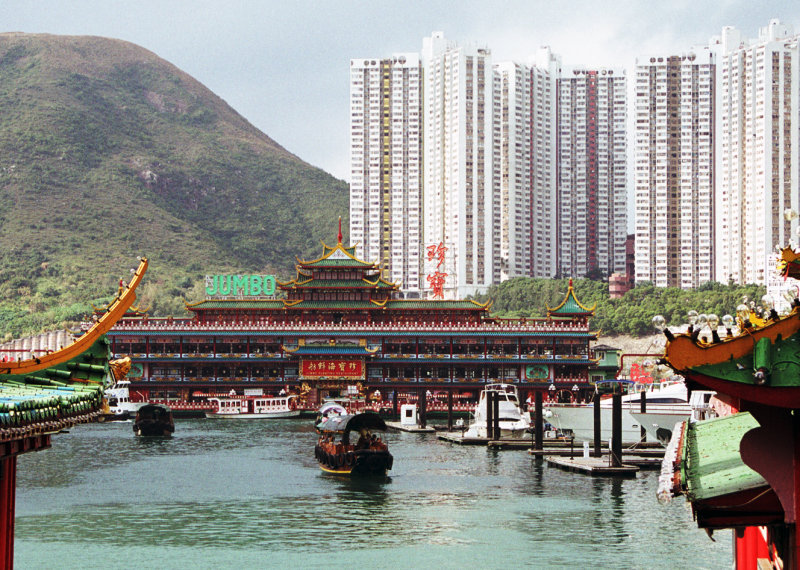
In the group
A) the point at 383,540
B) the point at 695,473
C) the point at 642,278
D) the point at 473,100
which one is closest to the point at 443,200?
the point at 473,100

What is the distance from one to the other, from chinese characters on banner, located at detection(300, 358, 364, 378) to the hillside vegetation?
46.2 metres

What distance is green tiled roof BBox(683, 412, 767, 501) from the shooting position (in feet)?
37.7

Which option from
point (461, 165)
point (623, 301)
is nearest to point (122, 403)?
point (461, 165)

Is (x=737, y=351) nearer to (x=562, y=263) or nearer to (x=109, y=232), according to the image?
(x=562, y=263)

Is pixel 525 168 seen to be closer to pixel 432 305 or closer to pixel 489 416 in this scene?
pixel 432 305

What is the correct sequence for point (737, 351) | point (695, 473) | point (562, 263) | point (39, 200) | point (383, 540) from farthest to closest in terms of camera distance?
point (39, 200) → point (562, 263) → point (383, 540) → point (695, 473) → point (737, 351)

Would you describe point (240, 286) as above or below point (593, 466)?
above

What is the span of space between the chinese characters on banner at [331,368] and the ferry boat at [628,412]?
2374cm

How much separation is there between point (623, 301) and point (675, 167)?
17.1 meters

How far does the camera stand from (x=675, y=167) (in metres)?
138

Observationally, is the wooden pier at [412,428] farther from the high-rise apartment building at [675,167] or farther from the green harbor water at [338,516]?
the high-rise apartment building at [675,167]

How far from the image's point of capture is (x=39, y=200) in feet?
567

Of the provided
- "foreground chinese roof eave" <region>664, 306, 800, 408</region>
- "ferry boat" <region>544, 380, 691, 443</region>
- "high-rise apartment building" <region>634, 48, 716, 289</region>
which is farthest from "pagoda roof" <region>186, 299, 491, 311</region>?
"foreground chinese roof eave" <region>664, 306, 800, 408</region>

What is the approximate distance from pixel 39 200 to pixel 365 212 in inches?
2137
